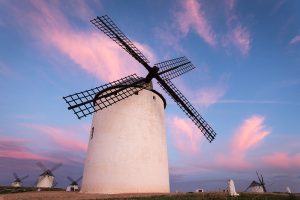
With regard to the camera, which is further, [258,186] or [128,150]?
[258,186]

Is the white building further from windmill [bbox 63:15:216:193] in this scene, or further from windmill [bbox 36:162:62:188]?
windmill [bbox 36:162:62:188]

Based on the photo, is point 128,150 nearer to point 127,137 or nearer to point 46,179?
point 127,137

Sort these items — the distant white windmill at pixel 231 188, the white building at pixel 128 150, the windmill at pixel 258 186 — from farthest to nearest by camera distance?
the windmill at pixel 258 186 → the white building at pixel 128 150 → the distant white windmill at pixel 231 188

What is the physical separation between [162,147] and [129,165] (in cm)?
329

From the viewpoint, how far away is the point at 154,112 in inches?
755

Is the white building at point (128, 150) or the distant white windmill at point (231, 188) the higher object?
the white building at point (128, 150)

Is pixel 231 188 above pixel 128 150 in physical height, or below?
below

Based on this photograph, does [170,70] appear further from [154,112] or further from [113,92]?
[113,92]

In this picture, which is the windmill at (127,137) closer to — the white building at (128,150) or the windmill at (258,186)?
the white building at (128,150)

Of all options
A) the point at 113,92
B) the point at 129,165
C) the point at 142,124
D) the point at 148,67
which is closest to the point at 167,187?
the point at 129,165

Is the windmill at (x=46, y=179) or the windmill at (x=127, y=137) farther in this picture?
the windmill at (x=46, y=179)

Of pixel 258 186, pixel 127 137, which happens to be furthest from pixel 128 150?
pixel 258 186

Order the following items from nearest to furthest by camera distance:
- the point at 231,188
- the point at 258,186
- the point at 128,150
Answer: the point at 231,188, the point at 128,150, the point at 258,186

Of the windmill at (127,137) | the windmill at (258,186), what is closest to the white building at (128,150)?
the windmill at (127,137)
